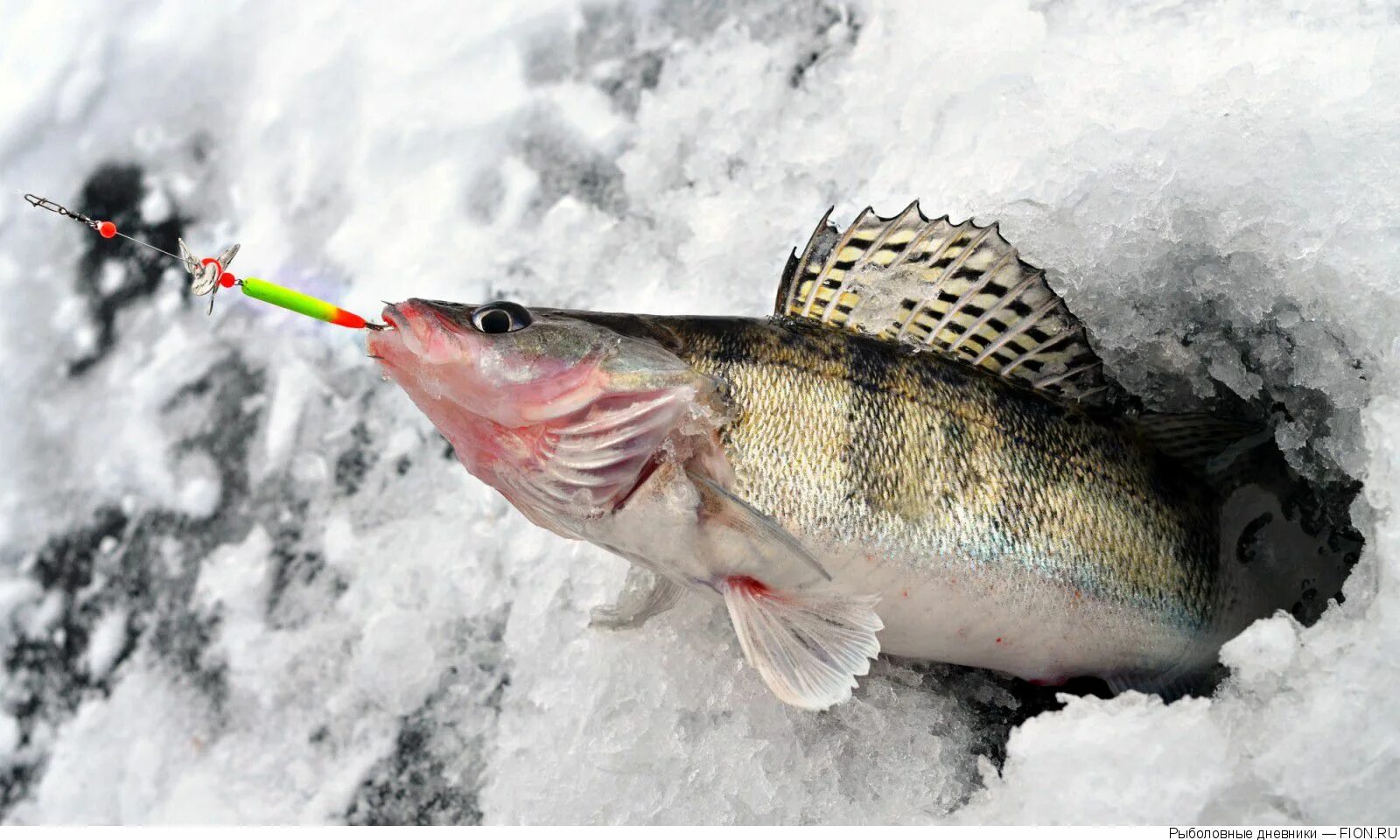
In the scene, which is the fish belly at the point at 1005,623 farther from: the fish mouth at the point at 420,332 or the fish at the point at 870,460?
the fish mouth at the point at 420,332

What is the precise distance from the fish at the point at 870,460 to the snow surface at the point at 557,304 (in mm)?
246

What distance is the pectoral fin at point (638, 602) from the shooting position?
224 centimetres

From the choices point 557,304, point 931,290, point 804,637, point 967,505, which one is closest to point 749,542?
point 804,637

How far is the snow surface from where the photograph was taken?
192 cm

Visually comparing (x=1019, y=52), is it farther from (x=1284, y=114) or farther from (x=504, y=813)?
(x=504, y=813)

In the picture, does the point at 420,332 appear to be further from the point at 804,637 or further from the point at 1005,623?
the point at 1005,623

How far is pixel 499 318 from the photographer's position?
1.76 m

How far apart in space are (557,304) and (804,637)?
1784 mm

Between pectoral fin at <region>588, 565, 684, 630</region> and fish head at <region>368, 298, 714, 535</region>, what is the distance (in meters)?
0.53

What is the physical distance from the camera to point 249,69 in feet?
13.0

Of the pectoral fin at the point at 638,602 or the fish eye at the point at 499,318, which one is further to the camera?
the pectoral fin at the point at 638,602

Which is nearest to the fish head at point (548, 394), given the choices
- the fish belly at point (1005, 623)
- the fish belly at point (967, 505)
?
the fish belly at point (967, 505)

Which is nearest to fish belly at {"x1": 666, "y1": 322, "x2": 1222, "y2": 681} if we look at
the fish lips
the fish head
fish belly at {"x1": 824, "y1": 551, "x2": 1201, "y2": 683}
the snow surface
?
fish belly at {"x1": 824, "y1": 551, "x2": 1201, "y2": 683}

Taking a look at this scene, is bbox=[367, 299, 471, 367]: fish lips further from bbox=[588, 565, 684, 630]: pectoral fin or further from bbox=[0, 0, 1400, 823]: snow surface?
bbox=[0, 0, 1400, 823]: snow surface
